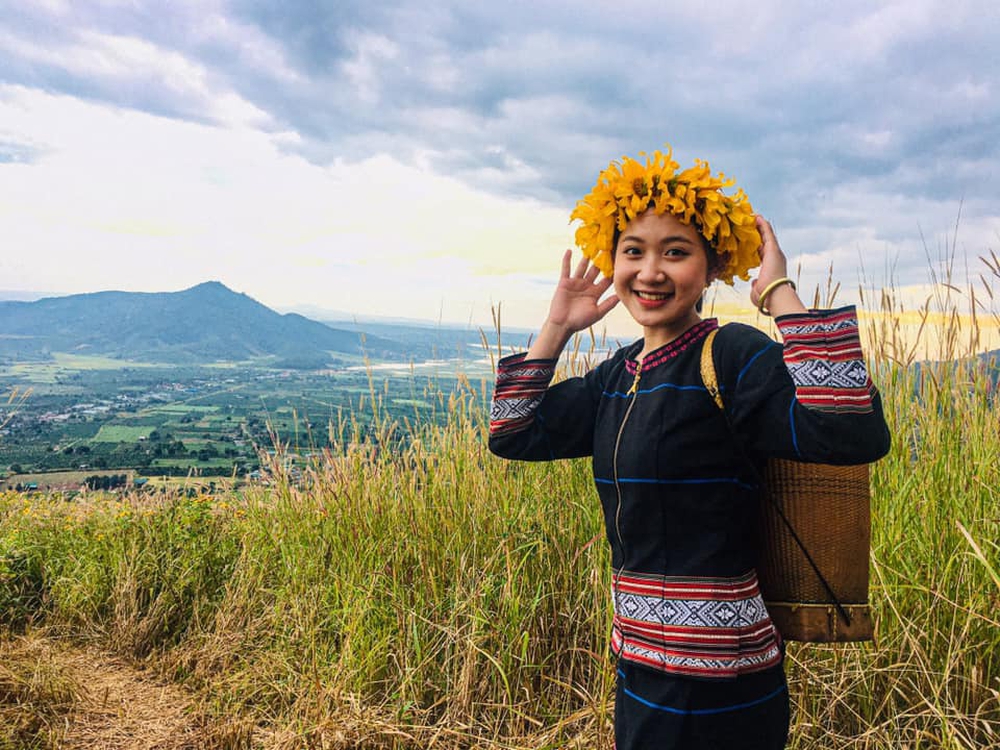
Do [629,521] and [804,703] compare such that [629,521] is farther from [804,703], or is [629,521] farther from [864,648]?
[864,648]

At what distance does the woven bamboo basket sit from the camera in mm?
1314

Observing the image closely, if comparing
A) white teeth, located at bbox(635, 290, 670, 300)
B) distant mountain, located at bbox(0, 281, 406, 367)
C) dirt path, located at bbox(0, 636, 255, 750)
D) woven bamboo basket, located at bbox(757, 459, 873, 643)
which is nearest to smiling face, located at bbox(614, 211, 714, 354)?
white teeth, located at bbox(635, 290, 670, 300)

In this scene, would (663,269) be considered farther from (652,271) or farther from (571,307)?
(571,307)

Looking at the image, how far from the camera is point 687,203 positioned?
4.62ft

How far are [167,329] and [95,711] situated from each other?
165 metres

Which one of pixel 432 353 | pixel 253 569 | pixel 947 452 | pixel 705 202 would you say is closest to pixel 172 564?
pixel 253 569

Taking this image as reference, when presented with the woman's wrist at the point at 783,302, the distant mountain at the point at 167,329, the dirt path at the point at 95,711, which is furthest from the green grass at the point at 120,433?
the distant mountain at the point at 167,329

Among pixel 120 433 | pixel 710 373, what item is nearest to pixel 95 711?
pixel 710 373

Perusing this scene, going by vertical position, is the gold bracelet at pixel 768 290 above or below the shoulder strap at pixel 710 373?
above

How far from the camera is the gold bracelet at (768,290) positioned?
1319 millimetres

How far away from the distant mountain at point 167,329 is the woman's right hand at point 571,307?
392 feet

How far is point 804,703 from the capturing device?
7.37ft

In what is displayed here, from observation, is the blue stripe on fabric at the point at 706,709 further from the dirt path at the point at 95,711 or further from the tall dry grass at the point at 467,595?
the dirt path at the point at 95,711

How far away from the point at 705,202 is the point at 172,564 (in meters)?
4.08
